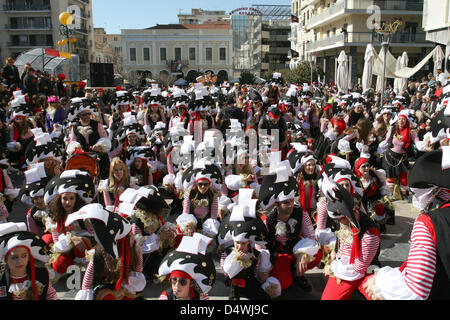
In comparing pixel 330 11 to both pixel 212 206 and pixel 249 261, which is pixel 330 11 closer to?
pixel 212 206

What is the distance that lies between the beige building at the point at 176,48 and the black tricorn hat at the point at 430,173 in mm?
69775

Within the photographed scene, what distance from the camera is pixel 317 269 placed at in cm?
475

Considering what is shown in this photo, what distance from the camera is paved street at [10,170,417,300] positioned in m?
4.23

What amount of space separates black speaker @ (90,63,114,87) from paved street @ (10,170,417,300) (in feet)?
40.0

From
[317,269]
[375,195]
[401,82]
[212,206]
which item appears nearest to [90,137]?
[212,206]

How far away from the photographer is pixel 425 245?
2.12m

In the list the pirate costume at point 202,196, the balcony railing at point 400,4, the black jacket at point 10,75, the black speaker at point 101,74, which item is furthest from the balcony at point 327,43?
the pirate costume at point 202,196

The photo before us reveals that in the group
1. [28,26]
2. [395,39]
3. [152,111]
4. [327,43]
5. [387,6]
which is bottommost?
[152,111]

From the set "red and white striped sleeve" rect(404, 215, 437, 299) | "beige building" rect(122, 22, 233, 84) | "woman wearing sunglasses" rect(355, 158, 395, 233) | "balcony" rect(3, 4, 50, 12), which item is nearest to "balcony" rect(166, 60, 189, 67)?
"beige building" rect(122, 22, 233, 84)

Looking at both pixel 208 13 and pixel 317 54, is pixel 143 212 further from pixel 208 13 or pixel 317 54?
pixel 208 13

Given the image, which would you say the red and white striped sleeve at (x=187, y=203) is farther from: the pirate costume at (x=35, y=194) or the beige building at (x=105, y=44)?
the beige building at (x=105, y=44)

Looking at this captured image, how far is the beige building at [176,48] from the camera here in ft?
232

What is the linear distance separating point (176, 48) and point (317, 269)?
70934mm
